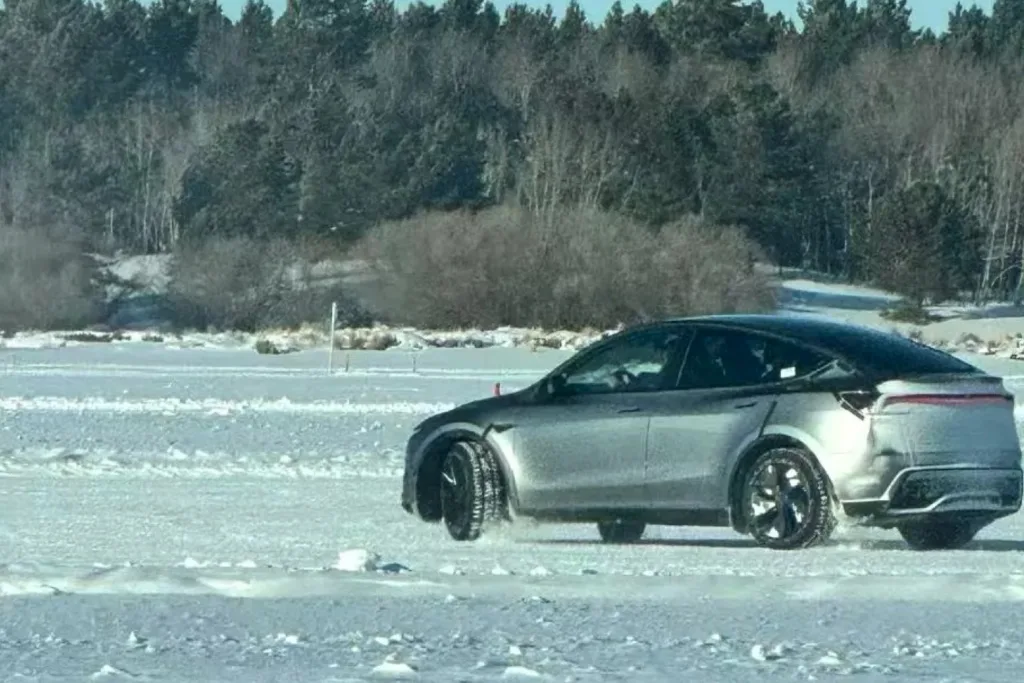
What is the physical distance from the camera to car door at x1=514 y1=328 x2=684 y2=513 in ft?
45.6

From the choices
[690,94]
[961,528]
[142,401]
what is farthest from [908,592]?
[690,94]

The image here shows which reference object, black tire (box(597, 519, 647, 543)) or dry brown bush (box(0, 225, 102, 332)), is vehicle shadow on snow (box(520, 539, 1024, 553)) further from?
dry brown bush (box(0, 225, 102, 332))

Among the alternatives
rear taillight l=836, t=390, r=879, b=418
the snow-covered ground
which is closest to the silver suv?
rear taillight l=836, t=390, r=879, b=418

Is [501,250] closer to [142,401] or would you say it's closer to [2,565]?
[142,401]

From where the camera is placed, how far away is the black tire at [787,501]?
519 inches

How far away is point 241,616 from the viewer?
33.7ft

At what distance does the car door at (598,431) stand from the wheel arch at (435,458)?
1.02ft

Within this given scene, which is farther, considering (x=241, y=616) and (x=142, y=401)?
(x=142, y=401)

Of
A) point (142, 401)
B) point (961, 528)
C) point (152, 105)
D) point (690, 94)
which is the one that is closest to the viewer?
point (961, 528)

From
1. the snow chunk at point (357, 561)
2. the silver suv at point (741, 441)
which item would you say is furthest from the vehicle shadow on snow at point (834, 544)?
the snow chunk at point (357, 561)

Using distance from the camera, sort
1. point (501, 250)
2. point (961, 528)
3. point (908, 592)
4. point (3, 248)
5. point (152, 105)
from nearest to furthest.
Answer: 1. point (908, 592)
2. point (961, 528)
3. point (501, 250)
4. point (3, 248)
5. point (152, 105)

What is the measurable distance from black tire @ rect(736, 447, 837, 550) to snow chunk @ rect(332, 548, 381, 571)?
2.42m

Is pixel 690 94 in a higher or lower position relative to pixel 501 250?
higher

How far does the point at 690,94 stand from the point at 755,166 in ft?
33.9
